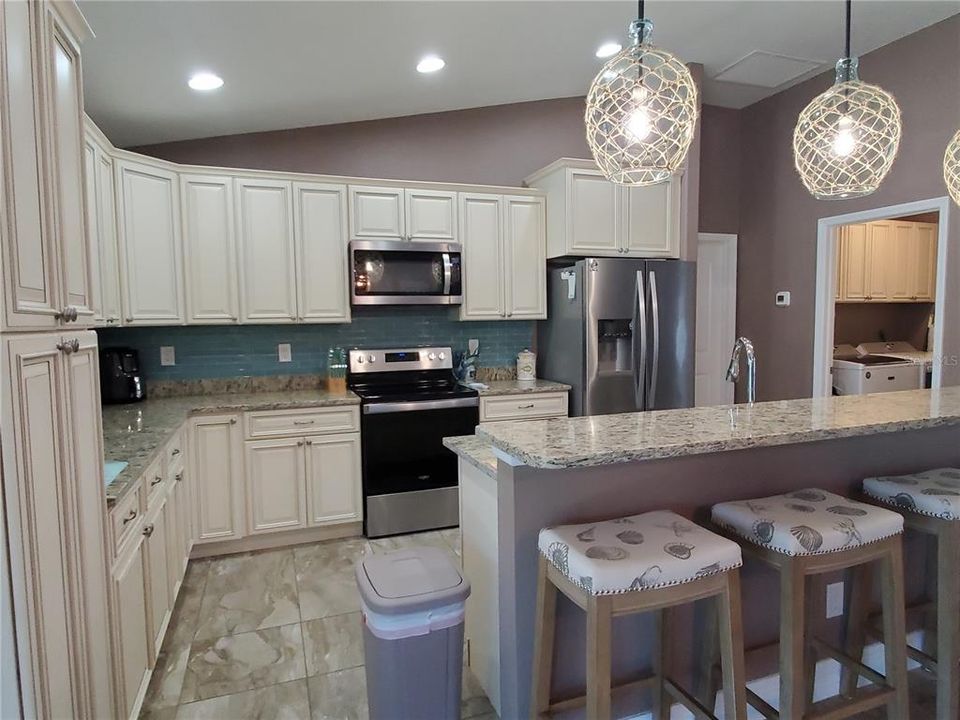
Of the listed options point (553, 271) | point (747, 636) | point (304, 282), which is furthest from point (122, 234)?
point (747, 636)

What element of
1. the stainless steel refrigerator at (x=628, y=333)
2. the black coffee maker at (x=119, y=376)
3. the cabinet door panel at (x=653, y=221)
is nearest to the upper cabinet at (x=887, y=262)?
the cabinet door panel at (x=653, y=221)

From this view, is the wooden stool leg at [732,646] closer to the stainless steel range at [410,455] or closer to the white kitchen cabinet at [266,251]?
the stainless steel range at [410,455]

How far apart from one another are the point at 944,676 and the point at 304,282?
11.0 ft

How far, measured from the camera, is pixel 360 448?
11.0ft

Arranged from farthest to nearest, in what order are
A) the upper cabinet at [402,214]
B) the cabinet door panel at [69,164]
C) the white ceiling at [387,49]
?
the upper cabinet at [402,214] < the white ceiling at [387,49] < the cabinet door panel at [69,164]

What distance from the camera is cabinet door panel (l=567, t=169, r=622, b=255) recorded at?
371 centimetres

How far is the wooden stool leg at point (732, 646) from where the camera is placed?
4.60ft

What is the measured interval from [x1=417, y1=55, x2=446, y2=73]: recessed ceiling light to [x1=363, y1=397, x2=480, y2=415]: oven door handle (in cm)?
187

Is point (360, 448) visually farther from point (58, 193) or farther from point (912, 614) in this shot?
point (912, 614)

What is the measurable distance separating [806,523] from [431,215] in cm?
283

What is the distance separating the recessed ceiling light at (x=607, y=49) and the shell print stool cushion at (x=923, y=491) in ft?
8.82

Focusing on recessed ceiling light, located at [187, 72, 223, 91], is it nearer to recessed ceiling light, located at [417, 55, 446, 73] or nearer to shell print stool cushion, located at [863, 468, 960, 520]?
recessed ceiling light, located at [417, 55, 446, 73]

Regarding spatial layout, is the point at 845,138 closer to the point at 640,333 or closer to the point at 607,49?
the point at 640,333

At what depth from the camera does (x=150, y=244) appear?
3.06 meters
